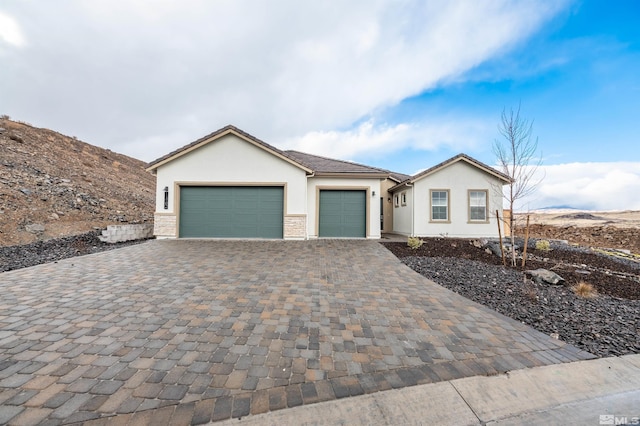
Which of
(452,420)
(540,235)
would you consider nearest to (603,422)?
(452,420)

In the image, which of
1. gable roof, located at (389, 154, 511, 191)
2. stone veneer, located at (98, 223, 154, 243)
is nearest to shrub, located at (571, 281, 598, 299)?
gable roof, located at (389, 154, 511, 191)

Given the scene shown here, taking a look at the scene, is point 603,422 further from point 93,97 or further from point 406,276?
point 93,97

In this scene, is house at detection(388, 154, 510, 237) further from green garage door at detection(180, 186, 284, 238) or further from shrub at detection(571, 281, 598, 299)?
shrub at detection(571, 281, 598, 299)

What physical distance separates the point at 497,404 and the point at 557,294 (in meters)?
4.10

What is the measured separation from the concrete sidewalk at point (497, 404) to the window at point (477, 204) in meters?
11.4

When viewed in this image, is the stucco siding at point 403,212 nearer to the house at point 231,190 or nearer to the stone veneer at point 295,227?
the house at point 231,190

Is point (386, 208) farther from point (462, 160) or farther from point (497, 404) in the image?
point (497, 404)

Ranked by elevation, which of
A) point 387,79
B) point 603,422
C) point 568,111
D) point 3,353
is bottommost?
point 603,422

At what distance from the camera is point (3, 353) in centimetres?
269

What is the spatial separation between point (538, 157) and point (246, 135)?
10677mm

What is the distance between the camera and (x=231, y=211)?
37.1 feet

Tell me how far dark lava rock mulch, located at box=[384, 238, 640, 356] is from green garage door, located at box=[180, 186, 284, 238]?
5.87 metres

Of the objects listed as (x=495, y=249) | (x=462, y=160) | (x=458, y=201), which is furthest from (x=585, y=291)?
(x=462, y=160)

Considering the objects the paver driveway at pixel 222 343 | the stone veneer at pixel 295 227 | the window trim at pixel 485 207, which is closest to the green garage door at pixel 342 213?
the stone veneer at pixel 295 227
